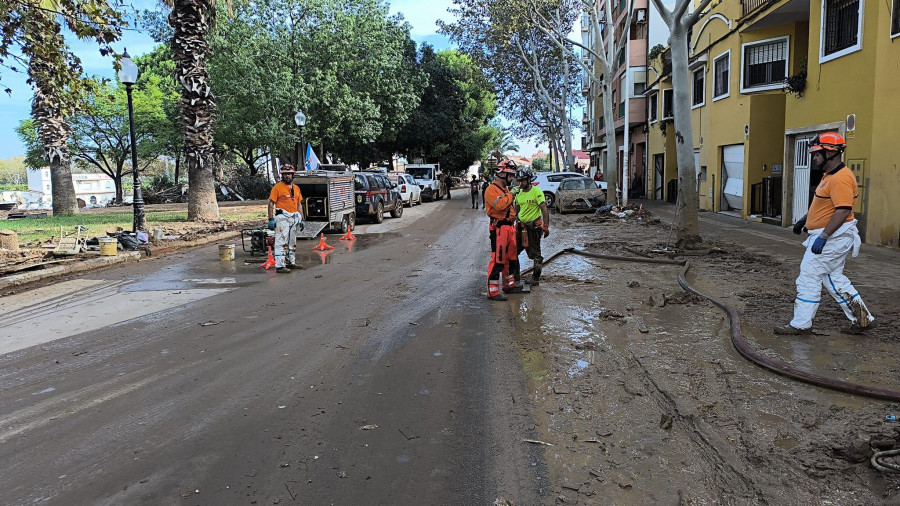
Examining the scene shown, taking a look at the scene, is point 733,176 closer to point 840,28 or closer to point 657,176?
point 840,28

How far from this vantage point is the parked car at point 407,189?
95.1ft

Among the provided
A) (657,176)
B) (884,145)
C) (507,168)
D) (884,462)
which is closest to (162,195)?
(657,176)

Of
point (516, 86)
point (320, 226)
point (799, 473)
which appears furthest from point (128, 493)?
point (516, 86)

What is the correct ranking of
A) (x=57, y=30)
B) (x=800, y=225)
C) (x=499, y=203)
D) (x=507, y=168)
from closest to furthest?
(x=800, y=225) < (x=499, y=203) < (x=507, y=168) < (x=57, y=30)

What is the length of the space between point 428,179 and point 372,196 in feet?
50.5

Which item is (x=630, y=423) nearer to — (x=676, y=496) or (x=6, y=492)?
(x=676, y=496)

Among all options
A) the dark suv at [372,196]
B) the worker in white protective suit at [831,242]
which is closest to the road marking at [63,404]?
the worker in white protective suit at [831,242]

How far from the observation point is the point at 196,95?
18.7m

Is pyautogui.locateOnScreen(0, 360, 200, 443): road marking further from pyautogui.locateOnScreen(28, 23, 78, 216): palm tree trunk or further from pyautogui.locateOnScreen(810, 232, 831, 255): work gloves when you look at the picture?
pyautogui.locateOnScreen(28, 23, 78, 216): palm tree trunk

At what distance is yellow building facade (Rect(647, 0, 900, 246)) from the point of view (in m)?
12.5

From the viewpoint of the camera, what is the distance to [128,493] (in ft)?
11.0

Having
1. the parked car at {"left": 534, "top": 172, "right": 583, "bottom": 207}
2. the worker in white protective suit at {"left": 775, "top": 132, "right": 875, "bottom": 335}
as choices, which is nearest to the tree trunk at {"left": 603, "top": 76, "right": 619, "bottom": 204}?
the parked car at {"left": 534, "top": 172, "right": 583, "bottom": 207}

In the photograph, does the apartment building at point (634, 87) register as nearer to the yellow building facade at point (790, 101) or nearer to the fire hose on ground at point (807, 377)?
the yellow building facade at point (790, 101)

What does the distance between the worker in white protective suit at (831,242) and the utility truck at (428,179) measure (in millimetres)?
28690
